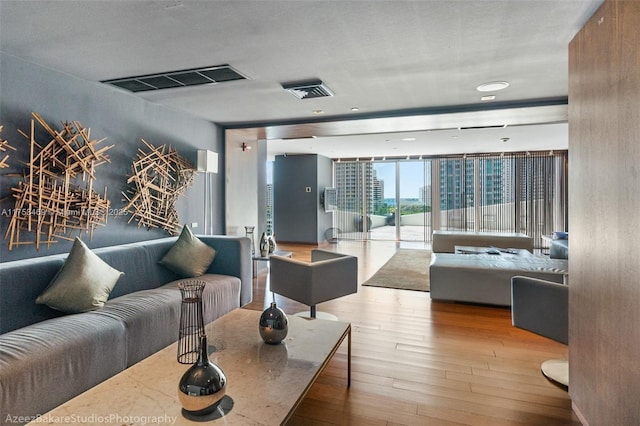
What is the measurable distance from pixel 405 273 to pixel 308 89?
3744 mm

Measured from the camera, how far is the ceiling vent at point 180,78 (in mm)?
2918

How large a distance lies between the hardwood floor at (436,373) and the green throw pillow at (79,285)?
1.73 metres

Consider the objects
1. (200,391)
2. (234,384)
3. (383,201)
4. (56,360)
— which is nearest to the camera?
(200,391)

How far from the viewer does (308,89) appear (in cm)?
333

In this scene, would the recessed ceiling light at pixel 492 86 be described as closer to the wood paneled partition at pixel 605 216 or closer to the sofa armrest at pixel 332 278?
the wood paneled partition at pixel 605 216

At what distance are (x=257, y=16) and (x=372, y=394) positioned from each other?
8.32 ft

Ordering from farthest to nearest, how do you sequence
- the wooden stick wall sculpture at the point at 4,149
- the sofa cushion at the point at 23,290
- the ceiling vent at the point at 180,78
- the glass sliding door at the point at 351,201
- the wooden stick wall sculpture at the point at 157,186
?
the glass sliding door at the point at 351,201
the wooden stick wall sculpture at the point at 157,186
the ceiling vent at the point at 180,78
the wooden stick wall sculpture at the point at 4,149
the sofa cushion at the point at 23,290

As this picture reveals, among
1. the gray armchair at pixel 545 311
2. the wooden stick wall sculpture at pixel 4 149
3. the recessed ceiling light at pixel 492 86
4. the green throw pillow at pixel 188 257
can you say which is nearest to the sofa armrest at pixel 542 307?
the gray armchair at pixel 545 311

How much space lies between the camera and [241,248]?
152 inches

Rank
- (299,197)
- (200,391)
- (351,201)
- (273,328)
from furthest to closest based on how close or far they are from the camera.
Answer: (351,201) → (299,197) → (273,328) → (200,391)

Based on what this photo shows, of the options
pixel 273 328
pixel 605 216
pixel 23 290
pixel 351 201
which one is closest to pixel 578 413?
pixel 605 216

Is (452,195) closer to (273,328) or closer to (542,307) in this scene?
(542,307)

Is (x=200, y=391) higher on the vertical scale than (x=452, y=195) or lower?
lower

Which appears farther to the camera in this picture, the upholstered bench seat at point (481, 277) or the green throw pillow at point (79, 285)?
the upholstered bench seat at point (481, 277)
